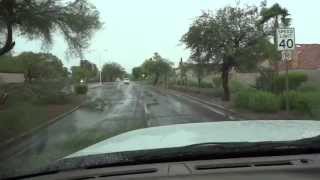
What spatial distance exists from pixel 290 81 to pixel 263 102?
45.3 ft

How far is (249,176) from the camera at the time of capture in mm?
2881

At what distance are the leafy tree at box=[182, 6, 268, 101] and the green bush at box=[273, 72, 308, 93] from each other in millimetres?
1752

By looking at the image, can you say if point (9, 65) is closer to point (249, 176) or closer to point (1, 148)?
point (1, 148)

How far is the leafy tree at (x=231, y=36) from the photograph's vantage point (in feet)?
114

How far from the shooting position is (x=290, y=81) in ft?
130

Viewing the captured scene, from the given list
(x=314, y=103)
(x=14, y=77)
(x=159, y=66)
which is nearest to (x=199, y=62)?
(x=314, y=103)

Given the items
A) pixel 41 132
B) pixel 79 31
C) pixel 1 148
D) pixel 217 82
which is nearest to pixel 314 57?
pixel 217 82

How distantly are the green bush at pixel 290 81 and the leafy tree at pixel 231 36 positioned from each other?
69.0 inches

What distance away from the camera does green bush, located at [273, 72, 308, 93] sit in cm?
3291

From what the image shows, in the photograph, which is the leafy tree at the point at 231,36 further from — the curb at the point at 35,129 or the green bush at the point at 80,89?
the green bush at the point at 80,89

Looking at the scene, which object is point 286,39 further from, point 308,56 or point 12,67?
point 12,67

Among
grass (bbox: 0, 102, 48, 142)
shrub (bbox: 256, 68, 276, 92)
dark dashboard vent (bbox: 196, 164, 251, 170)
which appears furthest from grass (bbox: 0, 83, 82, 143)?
dark dashboard vent (bbox: 196, 164, 251, 170)

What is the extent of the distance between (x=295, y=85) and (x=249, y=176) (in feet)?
118

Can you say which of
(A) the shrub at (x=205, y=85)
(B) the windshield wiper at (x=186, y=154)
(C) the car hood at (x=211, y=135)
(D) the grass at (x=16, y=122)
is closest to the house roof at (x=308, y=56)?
(A) the shrub at (x=205, y=85)
